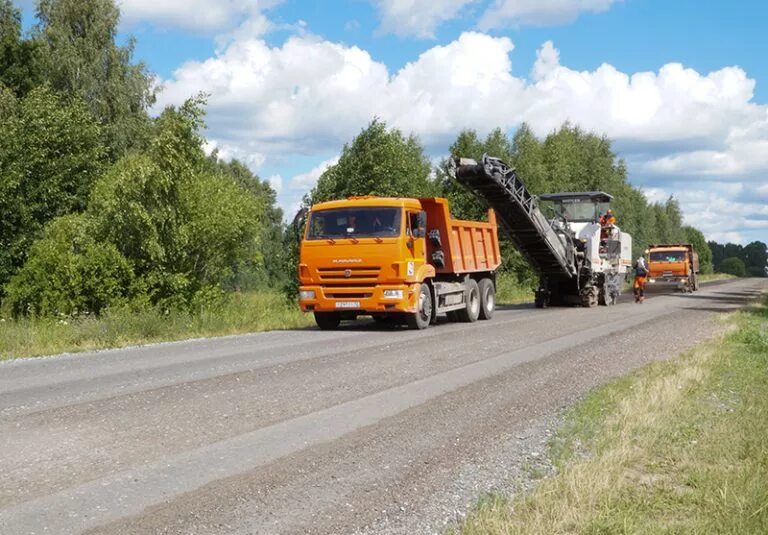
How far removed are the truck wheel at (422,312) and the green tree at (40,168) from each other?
15.4 meters

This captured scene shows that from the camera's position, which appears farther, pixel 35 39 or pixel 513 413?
pixel 35 39

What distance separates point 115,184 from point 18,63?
19.7 metres

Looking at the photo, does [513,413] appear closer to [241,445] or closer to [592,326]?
[241,445]

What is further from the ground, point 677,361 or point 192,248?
point 192,248

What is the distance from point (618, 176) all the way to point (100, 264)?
54.6 m

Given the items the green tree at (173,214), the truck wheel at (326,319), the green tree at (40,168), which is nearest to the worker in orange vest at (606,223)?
the green tree at (173,214)

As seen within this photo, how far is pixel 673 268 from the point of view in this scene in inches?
1655

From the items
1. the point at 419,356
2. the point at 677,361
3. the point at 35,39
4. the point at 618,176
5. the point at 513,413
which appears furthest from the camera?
the point at 618,176

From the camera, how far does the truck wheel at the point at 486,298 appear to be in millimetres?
21250

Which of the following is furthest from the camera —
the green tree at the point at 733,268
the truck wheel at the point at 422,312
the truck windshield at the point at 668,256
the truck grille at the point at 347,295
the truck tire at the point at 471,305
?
the green tree at the point at 733,268

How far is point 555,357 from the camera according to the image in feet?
40.9

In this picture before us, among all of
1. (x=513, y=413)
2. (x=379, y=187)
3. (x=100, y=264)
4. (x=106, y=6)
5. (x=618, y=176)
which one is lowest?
(x=513, y=413)

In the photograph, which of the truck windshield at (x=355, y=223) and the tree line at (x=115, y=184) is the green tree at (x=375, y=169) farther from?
the truck windshield at (x=355, y=223)

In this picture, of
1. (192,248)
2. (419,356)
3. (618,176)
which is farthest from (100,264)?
(618,176)
